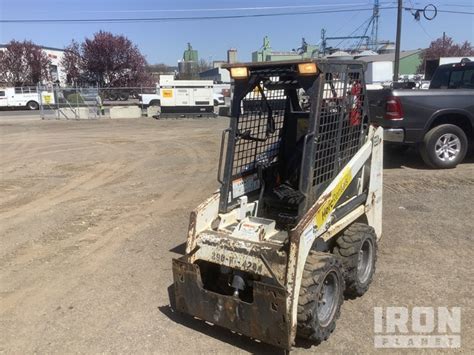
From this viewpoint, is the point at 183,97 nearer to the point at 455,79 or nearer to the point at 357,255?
the point at 455,79

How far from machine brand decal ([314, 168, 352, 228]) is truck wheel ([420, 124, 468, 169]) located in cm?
547

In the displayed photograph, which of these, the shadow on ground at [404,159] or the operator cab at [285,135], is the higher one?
the operator cab at [285,135]

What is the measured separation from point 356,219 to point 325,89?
5.03ft

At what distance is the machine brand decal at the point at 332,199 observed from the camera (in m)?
3.85

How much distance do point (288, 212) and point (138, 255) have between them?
A: 203cm

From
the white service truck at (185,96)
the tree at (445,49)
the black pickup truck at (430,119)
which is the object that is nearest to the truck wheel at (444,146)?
the black pickup truck at (430,119)

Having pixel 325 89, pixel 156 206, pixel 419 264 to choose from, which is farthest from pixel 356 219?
pixel 156 206

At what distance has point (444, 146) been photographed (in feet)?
30.6

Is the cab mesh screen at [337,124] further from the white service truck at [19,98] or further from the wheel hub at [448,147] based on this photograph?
the white service truck at [19,98]

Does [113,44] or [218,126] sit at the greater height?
[113,44]

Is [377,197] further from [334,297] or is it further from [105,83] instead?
[105,83]

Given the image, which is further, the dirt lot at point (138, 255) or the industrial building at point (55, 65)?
the industrial building at point (55, 65)

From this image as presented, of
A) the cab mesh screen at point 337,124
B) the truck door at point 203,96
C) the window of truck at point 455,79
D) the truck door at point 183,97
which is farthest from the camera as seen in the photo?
the truck door at point 203,96

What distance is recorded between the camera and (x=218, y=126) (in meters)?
21.5
